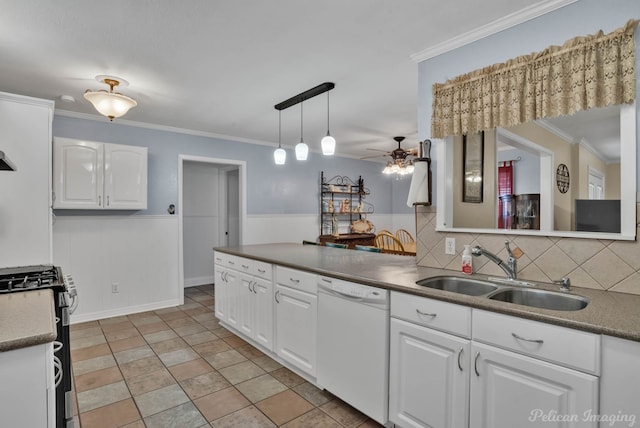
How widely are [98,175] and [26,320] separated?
2.95 metres

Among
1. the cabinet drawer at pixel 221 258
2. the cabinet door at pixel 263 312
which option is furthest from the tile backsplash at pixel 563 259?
the cabinet drawer at pixel 221 258

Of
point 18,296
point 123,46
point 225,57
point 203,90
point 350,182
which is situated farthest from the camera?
point 350,182

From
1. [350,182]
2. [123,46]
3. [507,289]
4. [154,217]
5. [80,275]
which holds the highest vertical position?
[123,46]

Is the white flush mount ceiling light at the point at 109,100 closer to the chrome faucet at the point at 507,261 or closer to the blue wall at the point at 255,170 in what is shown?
the blue wall at the point at 255,170

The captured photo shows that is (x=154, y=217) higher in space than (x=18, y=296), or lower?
higher

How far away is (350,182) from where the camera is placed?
6.58 meters

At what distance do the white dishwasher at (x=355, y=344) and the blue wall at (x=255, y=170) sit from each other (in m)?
3.08

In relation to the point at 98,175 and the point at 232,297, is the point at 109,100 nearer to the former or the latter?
the point at 98,175

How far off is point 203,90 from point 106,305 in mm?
2825

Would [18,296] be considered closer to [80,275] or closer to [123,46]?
[123,46]

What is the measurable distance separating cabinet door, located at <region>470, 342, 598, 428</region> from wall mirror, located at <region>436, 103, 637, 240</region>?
0.81 m

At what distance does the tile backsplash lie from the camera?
5.14 ft

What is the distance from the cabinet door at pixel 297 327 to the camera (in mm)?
2303

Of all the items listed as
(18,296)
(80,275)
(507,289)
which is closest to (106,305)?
(80,275)
